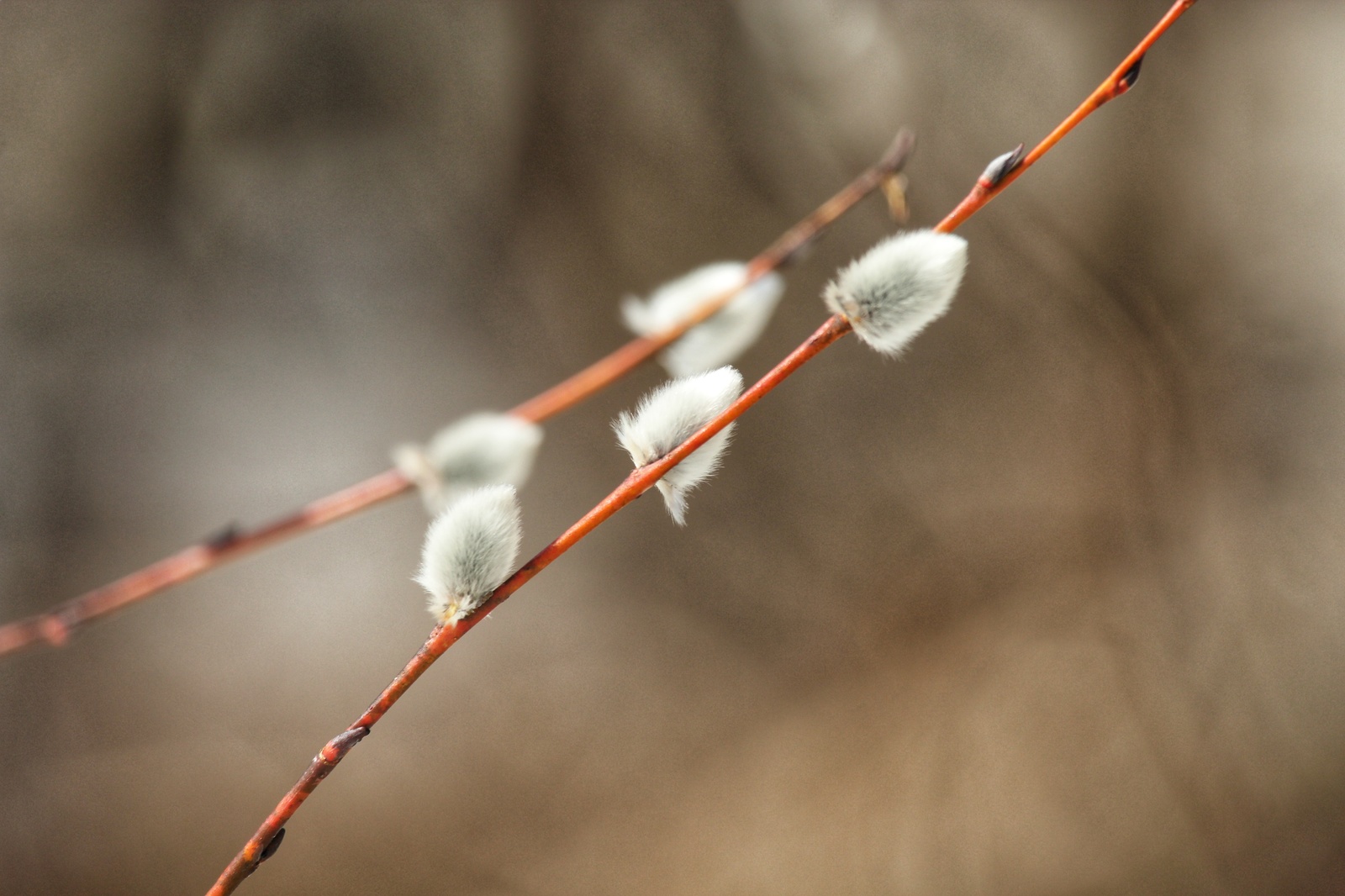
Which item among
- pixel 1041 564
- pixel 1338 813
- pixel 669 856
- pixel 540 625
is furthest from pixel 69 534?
pixel 1338 813

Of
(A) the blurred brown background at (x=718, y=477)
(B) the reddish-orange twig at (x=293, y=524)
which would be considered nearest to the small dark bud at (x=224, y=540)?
(B) the reddish-orange twig at (x=293, y=524)

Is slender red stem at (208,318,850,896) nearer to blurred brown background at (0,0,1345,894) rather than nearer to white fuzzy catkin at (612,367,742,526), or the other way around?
white fuzzy catkin at (612,367,742,526)

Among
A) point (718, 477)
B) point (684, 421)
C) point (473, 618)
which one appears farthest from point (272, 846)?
point (718, 477)

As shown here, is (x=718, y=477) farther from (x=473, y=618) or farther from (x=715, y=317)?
(x=473, y=618)

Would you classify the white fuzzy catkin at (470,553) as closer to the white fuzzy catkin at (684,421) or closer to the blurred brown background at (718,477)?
the white fuzzy catkin at (684,421)

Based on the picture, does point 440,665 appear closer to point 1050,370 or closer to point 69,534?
point 69,534
